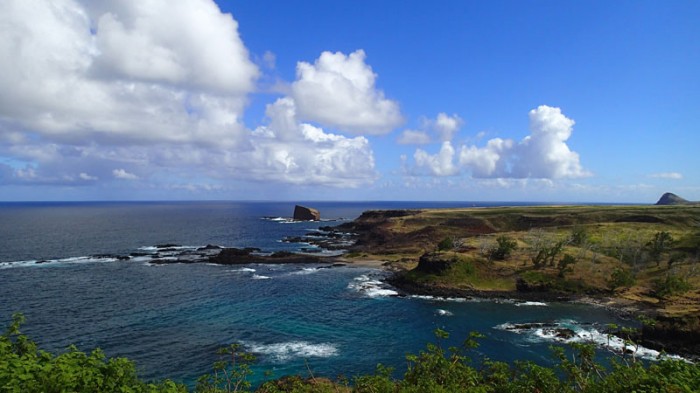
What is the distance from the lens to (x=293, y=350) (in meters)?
49.9

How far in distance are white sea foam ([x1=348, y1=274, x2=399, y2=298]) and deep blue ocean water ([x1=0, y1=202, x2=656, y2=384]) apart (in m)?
0.21

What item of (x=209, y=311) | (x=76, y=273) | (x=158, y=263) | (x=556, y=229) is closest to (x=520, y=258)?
(x=556, y=229)

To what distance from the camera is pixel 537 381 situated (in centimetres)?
1973

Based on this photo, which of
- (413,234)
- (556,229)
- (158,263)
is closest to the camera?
(158,263)

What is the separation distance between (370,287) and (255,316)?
28.2 m

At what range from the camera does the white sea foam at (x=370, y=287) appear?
78.6m

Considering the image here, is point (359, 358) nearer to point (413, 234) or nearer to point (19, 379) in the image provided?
Result: point (19, 379)

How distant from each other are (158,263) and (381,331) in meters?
74.9

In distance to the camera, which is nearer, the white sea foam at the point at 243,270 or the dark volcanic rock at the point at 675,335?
the dark volcanic rock at the point at 675,335

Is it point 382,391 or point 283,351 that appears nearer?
point 382,391

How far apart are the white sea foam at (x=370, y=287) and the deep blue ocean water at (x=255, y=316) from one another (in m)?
0.21

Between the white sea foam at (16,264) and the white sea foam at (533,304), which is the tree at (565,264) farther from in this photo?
the white sea foam at (16,264)

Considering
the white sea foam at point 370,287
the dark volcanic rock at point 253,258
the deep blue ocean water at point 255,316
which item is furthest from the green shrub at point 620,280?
the dark volcanic rock at point 253,258

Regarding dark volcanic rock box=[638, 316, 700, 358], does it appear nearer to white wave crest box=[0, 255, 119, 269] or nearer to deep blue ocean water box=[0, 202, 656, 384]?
deep blue ocean water box=[0, 202, 656, 384]
